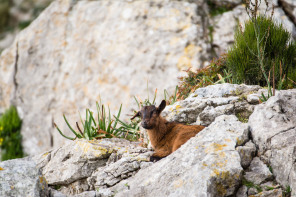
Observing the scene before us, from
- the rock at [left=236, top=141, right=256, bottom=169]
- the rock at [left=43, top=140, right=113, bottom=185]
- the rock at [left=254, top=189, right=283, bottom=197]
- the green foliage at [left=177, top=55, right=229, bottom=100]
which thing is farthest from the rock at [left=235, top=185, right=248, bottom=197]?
the green foliage at [left=177, top=55, right=229, bottom=100]

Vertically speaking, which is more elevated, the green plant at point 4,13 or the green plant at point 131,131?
the green plant at point 4,13

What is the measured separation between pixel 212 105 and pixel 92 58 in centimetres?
674

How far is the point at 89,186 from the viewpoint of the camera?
5.70 m

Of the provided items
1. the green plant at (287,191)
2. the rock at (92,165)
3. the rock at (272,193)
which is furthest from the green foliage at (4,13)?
the green plant at (287,191)

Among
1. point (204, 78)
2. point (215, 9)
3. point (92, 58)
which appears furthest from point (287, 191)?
point (92, 58)

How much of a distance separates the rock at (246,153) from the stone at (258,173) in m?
0.07

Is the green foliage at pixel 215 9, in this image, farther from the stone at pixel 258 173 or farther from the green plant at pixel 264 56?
the stone at pixel 258 173

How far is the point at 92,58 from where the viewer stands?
1220 centimetres

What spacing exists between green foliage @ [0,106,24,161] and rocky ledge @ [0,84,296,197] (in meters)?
8.13

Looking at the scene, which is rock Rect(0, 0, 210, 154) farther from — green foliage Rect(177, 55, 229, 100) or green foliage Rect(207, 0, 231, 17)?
green foliage Rect(177, 55, 229, 100)

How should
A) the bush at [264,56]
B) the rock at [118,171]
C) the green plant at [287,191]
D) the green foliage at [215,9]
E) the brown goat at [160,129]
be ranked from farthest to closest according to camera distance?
the green foliage at [215,9], the bush at [264,56], the brown goat at [160,129], the rock at [118,171], the green plant at [287,191]

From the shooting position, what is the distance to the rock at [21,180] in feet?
14.6

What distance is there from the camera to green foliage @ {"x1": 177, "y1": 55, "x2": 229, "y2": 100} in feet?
25.9

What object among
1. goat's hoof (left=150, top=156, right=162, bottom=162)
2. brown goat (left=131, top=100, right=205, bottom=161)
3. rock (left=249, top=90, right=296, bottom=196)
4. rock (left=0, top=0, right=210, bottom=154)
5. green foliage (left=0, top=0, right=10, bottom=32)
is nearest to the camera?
rock (left=249, top=90, right=296, bottom=196)
